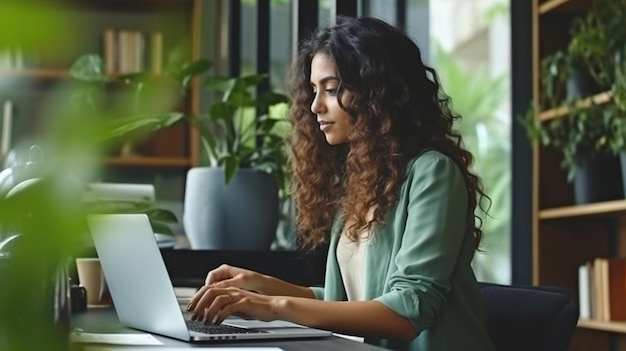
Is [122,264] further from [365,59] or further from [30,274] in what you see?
[30,274]

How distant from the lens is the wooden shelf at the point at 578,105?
126 inches

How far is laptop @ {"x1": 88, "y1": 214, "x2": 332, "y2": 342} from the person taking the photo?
4.35 ft

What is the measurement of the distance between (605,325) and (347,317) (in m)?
1.90

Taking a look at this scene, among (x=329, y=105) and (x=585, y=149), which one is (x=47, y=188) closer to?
(x=329, y=105)

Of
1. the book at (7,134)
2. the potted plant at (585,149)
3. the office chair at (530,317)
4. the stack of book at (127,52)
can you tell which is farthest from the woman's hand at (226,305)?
the stack of book at (127,52)

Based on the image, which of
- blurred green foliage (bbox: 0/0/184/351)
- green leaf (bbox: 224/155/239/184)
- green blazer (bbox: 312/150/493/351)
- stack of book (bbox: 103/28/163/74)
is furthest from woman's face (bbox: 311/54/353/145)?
stack of book (bbox: 103/28/163/74)

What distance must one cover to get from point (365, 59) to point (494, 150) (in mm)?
2359

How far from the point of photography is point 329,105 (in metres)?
1.87

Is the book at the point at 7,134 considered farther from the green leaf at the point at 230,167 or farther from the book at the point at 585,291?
the book at the point at 585,291

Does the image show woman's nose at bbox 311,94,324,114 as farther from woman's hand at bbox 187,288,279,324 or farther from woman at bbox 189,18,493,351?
woman's hand at bbox 187,288,279,324

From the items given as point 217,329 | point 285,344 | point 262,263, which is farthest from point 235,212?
point 285,344

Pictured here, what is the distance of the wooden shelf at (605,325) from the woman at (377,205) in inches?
55.8

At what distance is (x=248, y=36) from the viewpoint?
4.76m

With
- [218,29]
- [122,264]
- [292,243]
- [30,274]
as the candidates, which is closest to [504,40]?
[218,29]
